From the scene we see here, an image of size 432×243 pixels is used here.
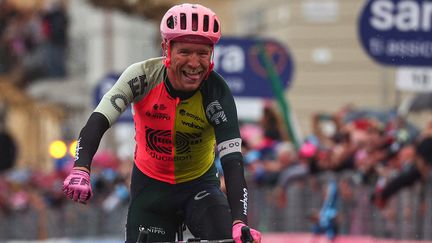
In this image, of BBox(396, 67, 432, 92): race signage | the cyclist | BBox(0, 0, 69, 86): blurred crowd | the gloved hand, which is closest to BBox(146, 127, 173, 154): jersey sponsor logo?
the cyclist

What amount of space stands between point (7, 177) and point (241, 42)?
8.12 metres

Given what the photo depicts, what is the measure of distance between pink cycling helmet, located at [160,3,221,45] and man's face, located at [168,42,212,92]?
50 mm

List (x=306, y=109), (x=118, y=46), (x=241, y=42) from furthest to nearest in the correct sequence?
(x=118, y=46)
(x=306, y=109)
(x=241, y=42)

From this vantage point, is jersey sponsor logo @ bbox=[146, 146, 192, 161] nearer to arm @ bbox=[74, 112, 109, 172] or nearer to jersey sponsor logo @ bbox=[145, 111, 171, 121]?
jersey sponsor logo @ bbox=[145, 111, 171, 121]

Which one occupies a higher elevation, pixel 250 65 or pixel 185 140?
pixel 250 65

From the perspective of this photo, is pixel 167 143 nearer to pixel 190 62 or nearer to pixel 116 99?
pixel 116 99

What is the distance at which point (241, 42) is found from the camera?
20766mm

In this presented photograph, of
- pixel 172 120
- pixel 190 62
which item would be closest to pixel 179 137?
pixel 172 120

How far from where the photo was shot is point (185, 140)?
31.1 ft

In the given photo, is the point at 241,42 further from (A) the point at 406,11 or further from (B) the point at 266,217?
(A) the point at 406,11

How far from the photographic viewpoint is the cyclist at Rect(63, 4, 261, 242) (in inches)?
348

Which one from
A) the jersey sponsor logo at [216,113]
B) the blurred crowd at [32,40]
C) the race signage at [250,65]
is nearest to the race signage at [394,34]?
the jersey sponsor logo at [216,113]

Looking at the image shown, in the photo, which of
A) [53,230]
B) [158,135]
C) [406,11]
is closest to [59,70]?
[53,230]

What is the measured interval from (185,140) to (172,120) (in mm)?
196
